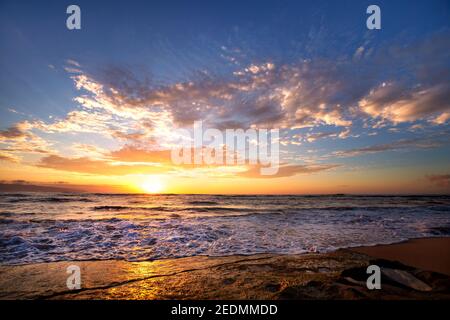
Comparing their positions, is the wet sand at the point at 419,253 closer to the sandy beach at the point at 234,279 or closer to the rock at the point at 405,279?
the sandy beach at the point at 234,279

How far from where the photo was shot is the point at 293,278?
15.5 feet

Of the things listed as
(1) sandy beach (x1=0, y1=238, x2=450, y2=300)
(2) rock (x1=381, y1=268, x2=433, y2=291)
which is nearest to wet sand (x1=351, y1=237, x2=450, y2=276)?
(1) sandy beach (x1=0, y1=238, x2=450, y2=300)

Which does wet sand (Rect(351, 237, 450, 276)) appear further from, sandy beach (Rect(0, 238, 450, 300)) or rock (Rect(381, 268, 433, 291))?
rock (Rect(381, 268, 433, 291))

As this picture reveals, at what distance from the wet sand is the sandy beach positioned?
59 mm

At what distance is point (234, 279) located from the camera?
15.8 feet

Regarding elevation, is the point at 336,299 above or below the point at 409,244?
above

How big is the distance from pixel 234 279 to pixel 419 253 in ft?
21.7

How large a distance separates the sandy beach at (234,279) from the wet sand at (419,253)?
0.19 ft

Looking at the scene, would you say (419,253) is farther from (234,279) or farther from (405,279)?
(234,279)

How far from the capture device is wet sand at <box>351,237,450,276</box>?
6.21m

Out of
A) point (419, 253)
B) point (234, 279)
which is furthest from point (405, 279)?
point (419, 253)
